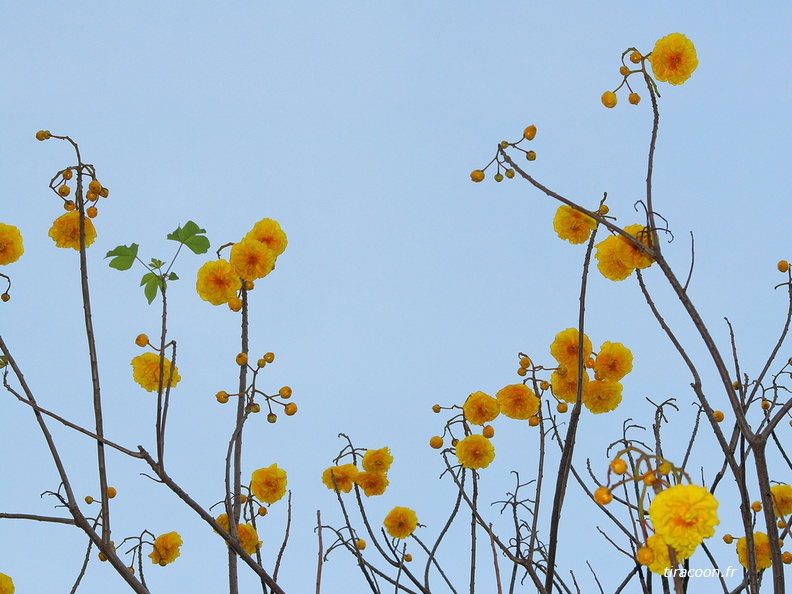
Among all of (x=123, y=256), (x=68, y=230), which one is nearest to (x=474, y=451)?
(x=123, y=256)

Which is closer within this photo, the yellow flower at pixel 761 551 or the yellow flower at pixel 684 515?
the yellow flower at pixel 684 515

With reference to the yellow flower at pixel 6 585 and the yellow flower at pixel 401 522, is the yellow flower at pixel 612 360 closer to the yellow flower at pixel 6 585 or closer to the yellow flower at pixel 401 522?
the yellow flower at pixel 401 522

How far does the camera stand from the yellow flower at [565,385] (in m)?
2.26

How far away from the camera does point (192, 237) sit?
2158mm

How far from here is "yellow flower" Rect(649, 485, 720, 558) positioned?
1029 mm

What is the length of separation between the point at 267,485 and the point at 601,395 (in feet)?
3.61

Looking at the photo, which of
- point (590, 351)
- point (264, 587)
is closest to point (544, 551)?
point (590, 351)

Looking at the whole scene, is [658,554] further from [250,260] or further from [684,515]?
[250,260]

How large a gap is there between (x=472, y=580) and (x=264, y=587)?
0.57 metres

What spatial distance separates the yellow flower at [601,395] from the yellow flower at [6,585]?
1751 mm

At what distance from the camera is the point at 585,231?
8.11 feet

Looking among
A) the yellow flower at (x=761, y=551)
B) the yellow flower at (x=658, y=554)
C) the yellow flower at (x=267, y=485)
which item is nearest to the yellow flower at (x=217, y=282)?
the yellow flower at (x=267, y=485)

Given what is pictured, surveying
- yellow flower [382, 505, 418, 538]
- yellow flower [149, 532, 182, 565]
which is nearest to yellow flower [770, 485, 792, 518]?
yellow flower [382, 505, 418, 538]

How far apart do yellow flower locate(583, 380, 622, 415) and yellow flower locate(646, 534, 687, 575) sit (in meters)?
1.11
